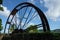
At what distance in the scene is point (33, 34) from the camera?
21.1 meters

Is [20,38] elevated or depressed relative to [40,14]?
depressed

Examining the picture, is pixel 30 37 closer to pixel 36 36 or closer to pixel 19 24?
pixel 36 36

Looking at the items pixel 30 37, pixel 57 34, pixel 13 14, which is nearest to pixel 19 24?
pixel 13 14

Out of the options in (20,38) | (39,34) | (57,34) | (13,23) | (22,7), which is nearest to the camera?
(57,34)

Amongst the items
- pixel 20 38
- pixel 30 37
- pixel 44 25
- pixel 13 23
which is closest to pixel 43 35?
pixel 30 37

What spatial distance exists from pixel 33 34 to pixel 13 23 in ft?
50.4

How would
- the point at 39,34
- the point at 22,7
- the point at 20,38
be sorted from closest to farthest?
the point at 39,34 < the point at 20,38 < the point at 22,7

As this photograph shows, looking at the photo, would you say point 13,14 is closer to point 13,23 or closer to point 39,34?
point 13,23

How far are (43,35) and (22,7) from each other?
14.2m

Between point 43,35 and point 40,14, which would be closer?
point 43,35

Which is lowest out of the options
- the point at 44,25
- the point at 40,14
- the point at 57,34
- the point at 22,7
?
the point at 57,34

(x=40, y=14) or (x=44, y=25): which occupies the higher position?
(x=40, y=14)

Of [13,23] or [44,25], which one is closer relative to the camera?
[44,25]

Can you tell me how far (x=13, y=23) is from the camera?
118 ft
